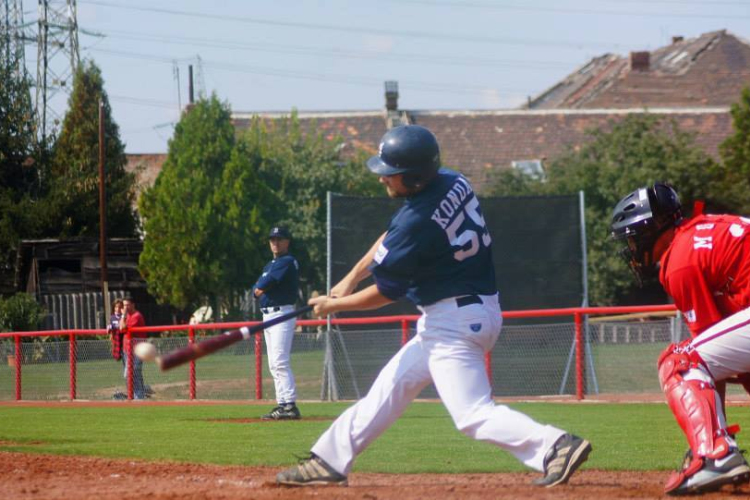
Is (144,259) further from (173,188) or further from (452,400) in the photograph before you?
(452,400)

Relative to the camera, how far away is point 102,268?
1439 inches

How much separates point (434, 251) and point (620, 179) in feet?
111

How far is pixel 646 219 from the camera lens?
20.9ft

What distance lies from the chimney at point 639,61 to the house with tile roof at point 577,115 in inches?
2.0

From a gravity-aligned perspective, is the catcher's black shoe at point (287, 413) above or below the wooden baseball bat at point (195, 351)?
below

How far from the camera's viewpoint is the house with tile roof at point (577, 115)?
48438mm

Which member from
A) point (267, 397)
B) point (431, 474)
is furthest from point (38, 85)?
point (431, 474)

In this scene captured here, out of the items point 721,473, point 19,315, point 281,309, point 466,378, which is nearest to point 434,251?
point 466,378

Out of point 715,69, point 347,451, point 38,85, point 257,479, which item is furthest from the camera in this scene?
point 715,69

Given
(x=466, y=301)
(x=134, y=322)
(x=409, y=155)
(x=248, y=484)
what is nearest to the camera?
(x=466, y=301)

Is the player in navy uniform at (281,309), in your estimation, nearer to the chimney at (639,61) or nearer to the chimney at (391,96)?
the chimney at (391,96)

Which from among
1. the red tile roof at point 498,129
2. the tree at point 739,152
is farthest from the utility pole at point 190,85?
the tree at point 739,152

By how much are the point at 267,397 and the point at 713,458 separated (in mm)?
13264

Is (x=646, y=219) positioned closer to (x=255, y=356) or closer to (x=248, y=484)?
(x=248, y=484)
